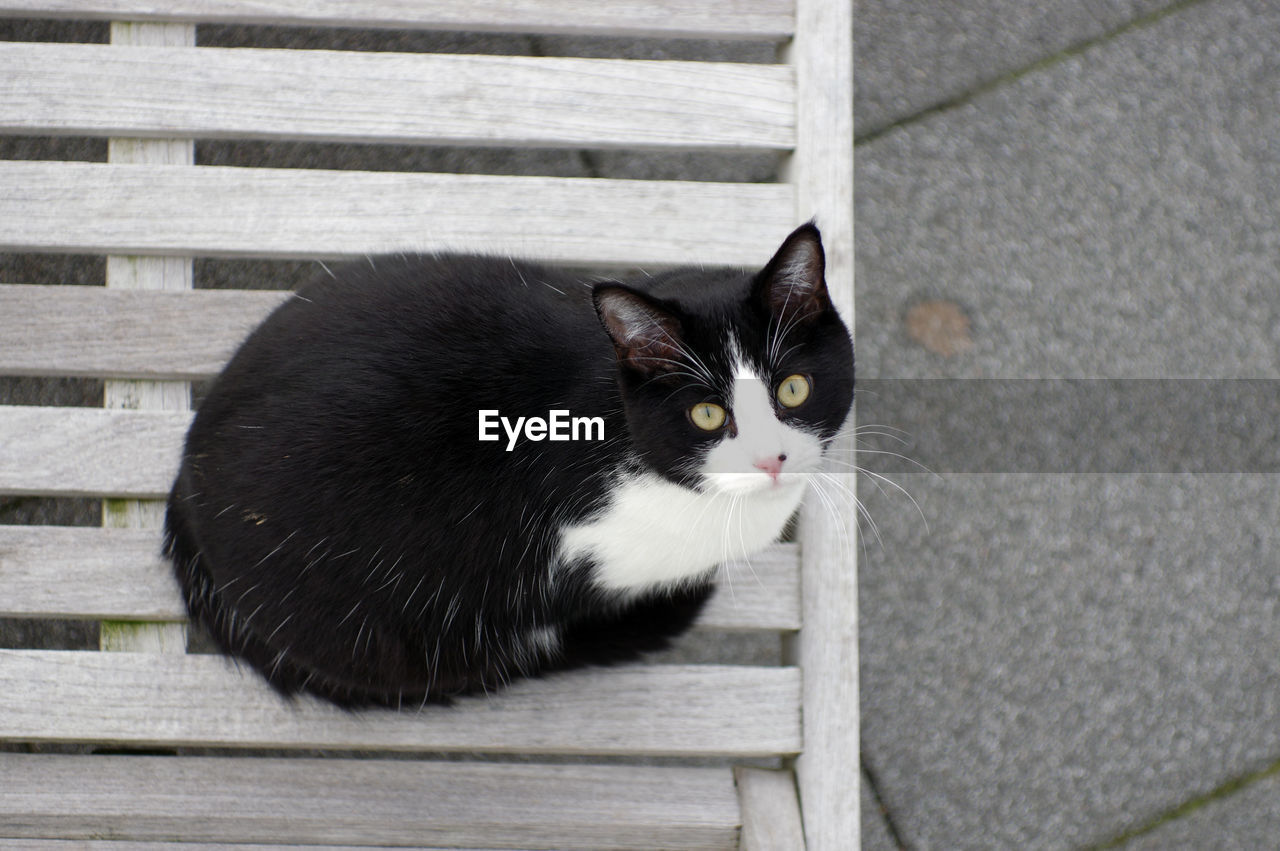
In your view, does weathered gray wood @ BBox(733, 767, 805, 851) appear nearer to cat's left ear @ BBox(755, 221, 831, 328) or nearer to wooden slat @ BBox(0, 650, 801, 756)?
wooden slat @ BBox(0, 650, 801, 756)

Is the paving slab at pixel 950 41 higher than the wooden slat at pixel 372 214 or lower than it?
higher

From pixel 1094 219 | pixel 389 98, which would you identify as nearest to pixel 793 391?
pixel 389 98

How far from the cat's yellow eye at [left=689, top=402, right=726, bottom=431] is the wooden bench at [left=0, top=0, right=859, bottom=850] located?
0.89ft

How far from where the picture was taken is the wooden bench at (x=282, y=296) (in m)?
0.98

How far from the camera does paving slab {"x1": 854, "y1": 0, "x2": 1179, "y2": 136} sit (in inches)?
57.7

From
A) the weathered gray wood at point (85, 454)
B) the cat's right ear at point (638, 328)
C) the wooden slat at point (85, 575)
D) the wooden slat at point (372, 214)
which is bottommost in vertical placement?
the wooden slat at point (85, 575)

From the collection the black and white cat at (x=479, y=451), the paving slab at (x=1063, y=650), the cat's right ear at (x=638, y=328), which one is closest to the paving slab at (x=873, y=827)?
the paving slab at (x=1063, y=650)

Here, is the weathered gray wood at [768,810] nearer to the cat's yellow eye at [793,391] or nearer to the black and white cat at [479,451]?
the black and white cat at [479,451]

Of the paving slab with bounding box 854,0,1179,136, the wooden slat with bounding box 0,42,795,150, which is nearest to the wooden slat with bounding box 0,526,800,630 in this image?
the wooden slat with bounding box 0,42,795,150

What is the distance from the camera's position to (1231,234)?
1446 millimetres

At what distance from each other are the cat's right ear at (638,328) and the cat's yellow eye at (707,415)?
Result: 38 mm

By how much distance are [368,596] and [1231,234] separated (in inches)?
52.6

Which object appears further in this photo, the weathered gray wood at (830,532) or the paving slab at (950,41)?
the paving slab at (950,41)

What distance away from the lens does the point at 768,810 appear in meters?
0.98
